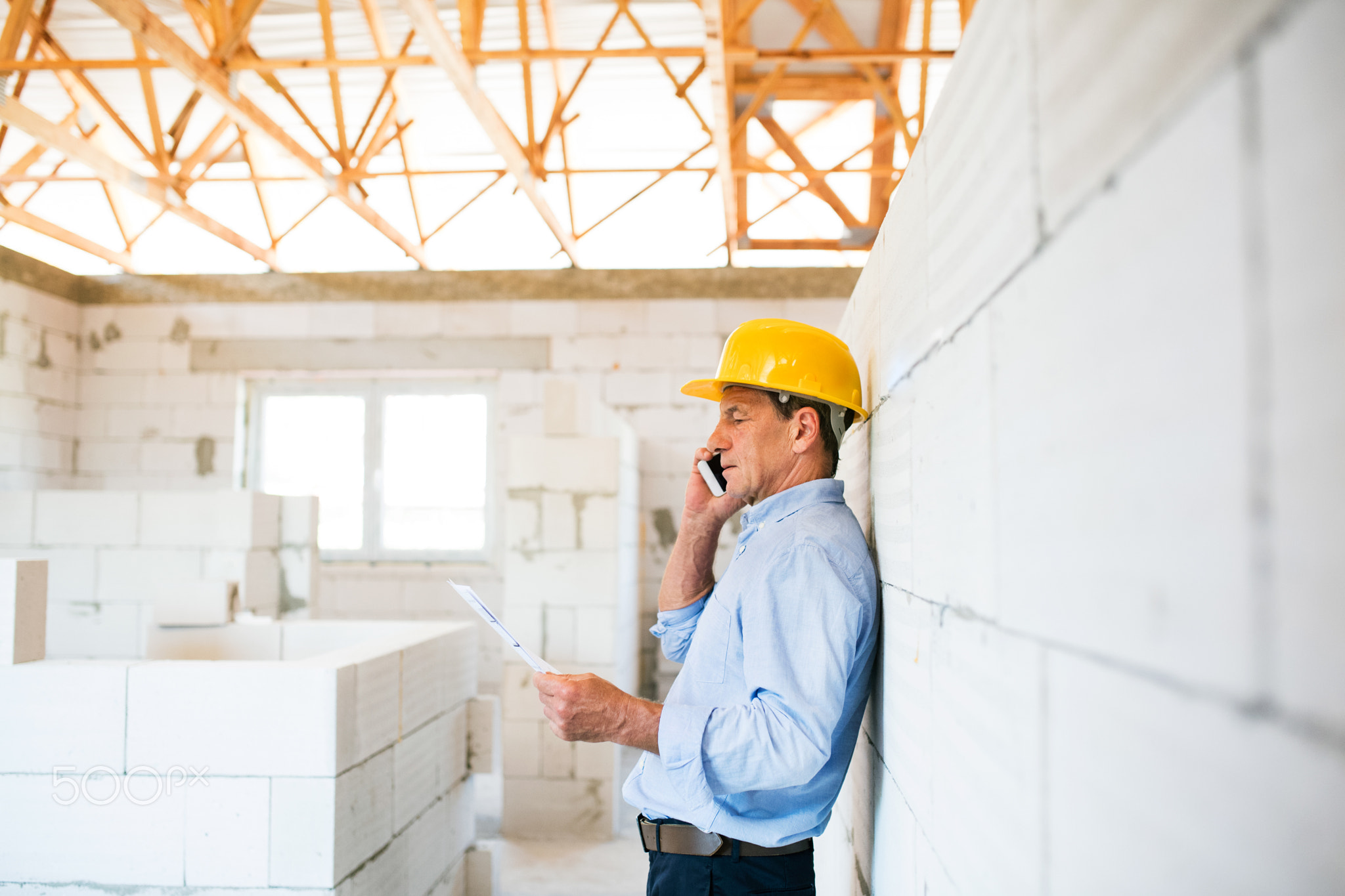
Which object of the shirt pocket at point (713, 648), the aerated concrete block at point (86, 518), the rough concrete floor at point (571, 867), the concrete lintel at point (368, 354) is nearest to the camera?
the shirt pocket at point (713, 648)

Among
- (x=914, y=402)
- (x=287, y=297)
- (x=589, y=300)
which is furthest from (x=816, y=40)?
(x=914, y=402)

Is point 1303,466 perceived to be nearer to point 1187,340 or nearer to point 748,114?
point 1187,340

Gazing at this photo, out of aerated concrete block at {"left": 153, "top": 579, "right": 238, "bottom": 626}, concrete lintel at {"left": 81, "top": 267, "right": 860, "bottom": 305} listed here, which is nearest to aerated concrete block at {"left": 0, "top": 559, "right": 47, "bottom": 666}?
aerated concrete block at {"left": 153, "top": 579, "right": 238, "bottom": 626}

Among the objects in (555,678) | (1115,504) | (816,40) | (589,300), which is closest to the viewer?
(1115,504)

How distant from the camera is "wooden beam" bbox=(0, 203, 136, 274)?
21.3ft

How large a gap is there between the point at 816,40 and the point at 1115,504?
21.0 ft

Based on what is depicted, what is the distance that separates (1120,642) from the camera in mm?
588

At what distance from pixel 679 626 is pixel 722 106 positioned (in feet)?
11.7

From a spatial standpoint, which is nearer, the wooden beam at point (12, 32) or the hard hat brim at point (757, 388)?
the hard hat brim at point (757, 388)

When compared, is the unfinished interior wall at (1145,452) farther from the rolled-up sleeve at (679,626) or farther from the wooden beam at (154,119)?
the wooden beam at (154,119)

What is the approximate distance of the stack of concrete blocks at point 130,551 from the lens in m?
5.23

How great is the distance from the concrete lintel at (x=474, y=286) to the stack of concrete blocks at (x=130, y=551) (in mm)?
2551

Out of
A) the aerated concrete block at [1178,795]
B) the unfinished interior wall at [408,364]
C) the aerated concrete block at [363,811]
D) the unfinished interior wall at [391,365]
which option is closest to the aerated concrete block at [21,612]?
the aerated concrete block at [363,811]

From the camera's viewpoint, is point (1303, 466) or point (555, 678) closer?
point (1303, 466)
